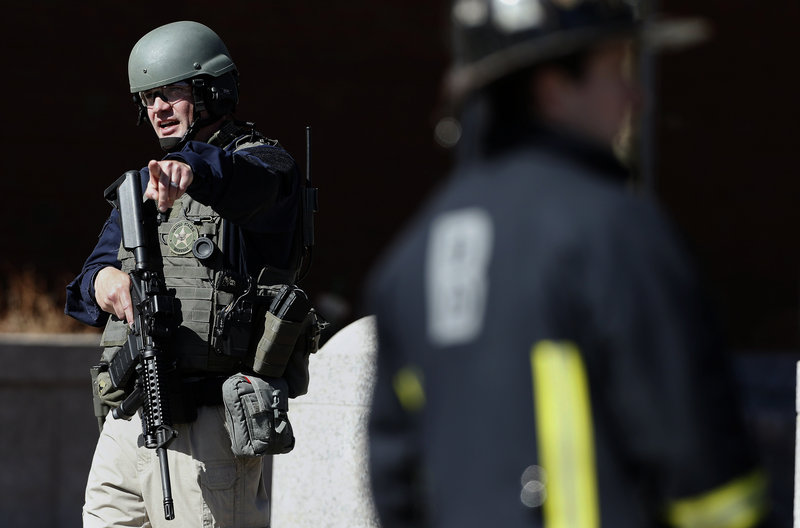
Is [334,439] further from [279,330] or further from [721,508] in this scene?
[721,508]

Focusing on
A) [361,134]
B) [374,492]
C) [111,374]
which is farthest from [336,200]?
[374,492]

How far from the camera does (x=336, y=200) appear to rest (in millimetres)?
11859

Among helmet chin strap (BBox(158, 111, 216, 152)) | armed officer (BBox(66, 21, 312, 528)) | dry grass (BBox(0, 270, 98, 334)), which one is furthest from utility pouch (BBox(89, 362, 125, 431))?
dry grass (BBox(0, 270, 98, 334))

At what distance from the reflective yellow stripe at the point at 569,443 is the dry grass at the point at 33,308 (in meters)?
7.23

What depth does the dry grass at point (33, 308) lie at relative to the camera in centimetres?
852

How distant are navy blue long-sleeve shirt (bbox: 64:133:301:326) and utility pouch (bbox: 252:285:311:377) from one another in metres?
0.15

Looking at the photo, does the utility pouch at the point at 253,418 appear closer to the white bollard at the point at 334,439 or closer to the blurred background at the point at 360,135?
the white bollard at the point at 334,439

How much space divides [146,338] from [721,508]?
2.49 meters

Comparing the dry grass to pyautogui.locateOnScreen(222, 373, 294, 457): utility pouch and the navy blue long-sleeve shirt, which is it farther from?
pyautogui.locateOnScreen(222, 373, 294, 457): utility pouch

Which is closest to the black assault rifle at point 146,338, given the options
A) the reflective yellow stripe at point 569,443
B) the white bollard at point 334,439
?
the white bollard at point 334,439

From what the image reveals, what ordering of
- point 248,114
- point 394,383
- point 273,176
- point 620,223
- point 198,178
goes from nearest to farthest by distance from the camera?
1. point 620,223
2. point 394,383
3. point 198,178
4. point 273,176
5. point 248,114

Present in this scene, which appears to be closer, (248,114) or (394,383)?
(394,383)

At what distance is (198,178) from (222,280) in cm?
42

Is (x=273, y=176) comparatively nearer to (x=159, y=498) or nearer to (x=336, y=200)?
(x=159, y=498)
